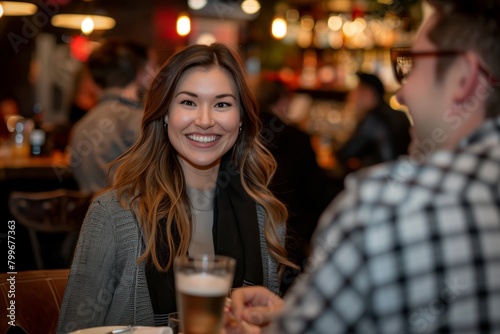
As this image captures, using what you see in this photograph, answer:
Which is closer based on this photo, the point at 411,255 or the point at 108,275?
the point at 411,255

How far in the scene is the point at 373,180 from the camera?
3.41 feet

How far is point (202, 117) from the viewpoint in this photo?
7.35ft

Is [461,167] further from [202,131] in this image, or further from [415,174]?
[202,131]

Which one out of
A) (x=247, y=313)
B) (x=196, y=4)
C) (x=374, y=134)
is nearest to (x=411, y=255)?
(x=247, y=313)

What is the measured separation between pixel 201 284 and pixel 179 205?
1027 mm

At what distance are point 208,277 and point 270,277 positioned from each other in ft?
3.82

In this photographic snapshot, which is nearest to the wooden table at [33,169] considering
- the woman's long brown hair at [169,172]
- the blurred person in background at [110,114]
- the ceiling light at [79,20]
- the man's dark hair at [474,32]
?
the blurred person in background at [110,114]

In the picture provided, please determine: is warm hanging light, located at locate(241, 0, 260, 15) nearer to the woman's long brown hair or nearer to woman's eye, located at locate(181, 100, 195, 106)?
the woman's long brown hair

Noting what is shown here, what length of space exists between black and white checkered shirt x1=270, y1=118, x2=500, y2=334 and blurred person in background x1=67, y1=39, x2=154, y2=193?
3.46 meters

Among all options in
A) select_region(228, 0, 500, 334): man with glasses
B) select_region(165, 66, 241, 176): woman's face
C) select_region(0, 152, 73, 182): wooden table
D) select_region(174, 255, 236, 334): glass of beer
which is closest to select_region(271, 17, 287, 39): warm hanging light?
select_region(0, 152, 73, 182): wooden table

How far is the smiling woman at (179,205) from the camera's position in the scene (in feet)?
6.96

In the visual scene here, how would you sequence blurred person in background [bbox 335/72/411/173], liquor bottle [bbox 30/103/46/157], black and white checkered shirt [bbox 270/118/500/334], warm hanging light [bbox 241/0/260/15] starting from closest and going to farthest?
black and white checkered shirt [bbox 270/118/500/334] → liquor bottle [bbox 30/103/46/157] → blurred person in background [bbox 335/72/411/173] → warm hanging light [bbox 241/0/260/15]

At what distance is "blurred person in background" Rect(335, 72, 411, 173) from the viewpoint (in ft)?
22.0

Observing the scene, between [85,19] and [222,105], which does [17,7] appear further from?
[222,105]
